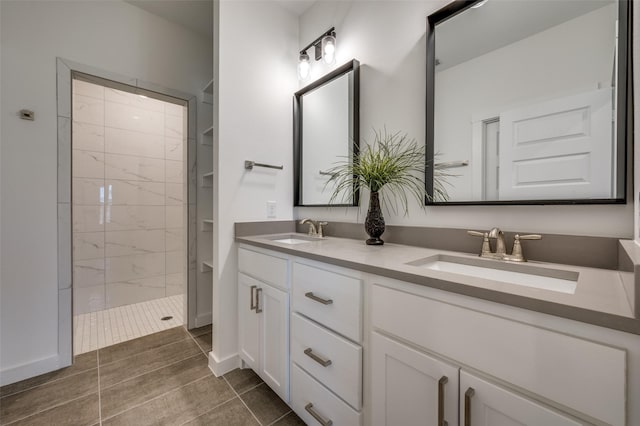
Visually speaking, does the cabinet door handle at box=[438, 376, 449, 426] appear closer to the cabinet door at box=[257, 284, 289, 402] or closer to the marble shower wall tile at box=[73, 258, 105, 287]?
the cabinet door at box=[257, 284, 289, 402]

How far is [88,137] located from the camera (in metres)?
2.59

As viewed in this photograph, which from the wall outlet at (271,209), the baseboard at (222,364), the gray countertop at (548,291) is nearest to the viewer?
the gray countertop at (548,291)

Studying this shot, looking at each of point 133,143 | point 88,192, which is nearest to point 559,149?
point 133,143

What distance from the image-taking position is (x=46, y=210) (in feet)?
5.38

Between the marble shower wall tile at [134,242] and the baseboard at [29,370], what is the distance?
128cm

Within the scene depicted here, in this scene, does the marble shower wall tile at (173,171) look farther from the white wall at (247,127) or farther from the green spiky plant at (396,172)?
the green spiky plant at (396,172)

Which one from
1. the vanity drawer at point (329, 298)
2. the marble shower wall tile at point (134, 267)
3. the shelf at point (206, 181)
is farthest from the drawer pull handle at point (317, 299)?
the marble shower wall tile at point (134, 267)

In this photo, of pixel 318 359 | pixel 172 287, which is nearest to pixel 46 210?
pixel 172 287

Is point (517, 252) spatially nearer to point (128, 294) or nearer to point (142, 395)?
point (142, 395)

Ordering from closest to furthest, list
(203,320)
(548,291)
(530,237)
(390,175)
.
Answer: (548,291)
(530,237)
(390,175)
(203,320)

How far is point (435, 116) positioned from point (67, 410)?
7.78 ft

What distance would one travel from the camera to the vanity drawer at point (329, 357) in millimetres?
927

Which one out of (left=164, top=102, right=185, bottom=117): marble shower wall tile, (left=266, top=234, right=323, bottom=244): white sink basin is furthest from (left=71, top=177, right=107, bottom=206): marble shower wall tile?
(left=266, top=234, right=323, bottom=244): white sink basin

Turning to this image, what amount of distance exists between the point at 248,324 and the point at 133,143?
248 centimetres
